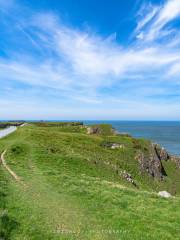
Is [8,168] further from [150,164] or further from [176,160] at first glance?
[176,160]

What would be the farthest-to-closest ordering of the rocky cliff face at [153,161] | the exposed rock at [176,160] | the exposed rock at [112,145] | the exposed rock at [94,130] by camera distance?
the exposed rock at [94,130], the exposed rock at [176,160], the exposed rock at [112,145], the rocky cliff face at [153,161]

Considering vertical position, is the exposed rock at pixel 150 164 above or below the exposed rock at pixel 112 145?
below

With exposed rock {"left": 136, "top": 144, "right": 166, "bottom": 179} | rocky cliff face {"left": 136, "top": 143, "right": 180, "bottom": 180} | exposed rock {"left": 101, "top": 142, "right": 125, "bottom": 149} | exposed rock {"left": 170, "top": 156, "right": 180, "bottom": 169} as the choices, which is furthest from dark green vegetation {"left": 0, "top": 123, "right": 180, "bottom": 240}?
exposed rock {"left": 170, "top": 156, "right": 180, "bottom": 169}

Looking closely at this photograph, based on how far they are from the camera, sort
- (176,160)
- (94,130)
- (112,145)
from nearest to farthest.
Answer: (112,145), (176,160), (94,130)

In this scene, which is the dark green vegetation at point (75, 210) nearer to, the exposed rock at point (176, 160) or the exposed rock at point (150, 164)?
the exposed rock at point (150, 164)

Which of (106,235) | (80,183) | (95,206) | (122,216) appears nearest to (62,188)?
(80,183)

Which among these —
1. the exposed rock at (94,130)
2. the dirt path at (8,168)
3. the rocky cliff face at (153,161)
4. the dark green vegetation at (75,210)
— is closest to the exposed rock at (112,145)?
the rocky cliff face at (153,161)

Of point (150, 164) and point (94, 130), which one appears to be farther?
point (94, 130)

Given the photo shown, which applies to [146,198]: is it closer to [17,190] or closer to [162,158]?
[17,190]

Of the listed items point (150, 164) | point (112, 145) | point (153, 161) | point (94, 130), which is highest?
point (94, 130)

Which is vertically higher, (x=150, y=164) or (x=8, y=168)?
(x=8, y=168)

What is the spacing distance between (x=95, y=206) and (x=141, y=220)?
3441 mm

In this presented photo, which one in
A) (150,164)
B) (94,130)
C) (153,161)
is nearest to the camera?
(150,164)

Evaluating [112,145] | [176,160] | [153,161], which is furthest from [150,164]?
[176,160]
